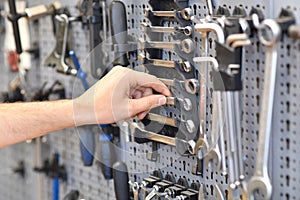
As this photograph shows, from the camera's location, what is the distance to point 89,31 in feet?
5.80

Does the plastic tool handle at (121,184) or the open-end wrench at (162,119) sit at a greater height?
the open-end wrench at (162,119)

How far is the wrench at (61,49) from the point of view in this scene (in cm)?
189

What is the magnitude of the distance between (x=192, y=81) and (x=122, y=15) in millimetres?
321

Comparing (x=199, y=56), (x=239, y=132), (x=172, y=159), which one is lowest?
(x=172, y=159)

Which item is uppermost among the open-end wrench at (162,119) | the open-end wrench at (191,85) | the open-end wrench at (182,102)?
the open-end wrench at (191,85)

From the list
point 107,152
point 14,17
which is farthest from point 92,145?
point 14,17

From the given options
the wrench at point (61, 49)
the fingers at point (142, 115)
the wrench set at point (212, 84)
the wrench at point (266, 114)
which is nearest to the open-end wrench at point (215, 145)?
the wrench set at point (212, 84)

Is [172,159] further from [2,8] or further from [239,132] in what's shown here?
[2,8]

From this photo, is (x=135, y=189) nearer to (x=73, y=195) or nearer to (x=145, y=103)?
(x=145, y=103)

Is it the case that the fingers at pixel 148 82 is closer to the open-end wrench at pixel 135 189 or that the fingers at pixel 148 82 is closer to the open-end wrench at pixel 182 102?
the open-end wrench at pixel 182 102

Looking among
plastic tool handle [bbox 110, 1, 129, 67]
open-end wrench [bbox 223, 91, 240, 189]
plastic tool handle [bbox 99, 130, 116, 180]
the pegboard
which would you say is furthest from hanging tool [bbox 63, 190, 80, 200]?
open-end wrench [bbox 223, 91, 240, 189]

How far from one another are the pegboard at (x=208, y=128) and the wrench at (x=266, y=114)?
4cm

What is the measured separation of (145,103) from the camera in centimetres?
145

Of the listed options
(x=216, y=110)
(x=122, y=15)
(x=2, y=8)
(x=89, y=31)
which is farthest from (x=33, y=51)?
(x=216, y=110)
